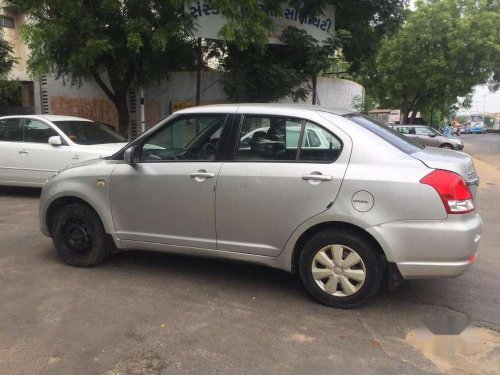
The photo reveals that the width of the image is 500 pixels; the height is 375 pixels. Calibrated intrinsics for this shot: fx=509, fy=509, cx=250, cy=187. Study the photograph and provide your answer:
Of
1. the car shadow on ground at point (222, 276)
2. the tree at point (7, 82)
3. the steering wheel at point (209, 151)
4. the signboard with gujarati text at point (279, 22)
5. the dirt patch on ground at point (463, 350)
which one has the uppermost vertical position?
the signboard with gujarati text at point (279, 22)

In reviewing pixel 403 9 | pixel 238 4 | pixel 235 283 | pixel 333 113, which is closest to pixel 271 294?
pixel 235 283

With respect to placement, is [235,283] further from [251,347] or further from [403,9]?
[403,9]

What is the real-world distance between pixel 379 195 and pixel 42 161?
22.7 ft

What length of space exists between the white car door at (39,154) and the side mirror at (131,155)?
14.6 feet

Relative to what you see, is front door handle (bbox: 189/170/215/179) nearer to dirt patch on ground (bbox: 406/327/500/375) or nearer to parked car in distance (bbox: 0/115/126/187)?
dirt patch on ground (bbox: 406/327/500/375)

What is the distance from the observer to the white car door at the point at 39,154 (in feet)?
29.0

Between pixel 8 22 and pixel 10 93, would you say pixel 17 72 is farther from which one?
pixel 10 93

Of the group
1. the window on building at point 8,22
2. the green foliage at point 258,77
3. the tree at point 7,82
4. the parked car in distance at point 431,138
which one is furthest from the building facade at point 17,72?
the parked car in distance at point 431,138

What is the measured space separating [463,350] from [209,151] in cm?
255

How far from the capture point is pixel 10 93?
17859 millimetres

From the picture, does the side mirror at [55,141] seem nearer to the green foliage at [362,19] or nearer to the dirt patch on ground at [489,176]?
the green foliage at [362,19]

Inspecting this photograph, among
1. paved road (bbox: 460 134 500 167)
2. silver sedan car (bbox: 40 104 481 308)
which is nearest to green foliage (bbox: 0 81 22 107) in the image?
silver sedan car (bbox: 40 104 481 308)

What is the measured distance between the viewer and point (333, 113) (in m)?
4.29

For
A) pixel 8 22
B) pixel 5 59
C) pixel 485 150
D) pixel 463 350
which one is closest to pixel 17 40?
pixel 8 22
